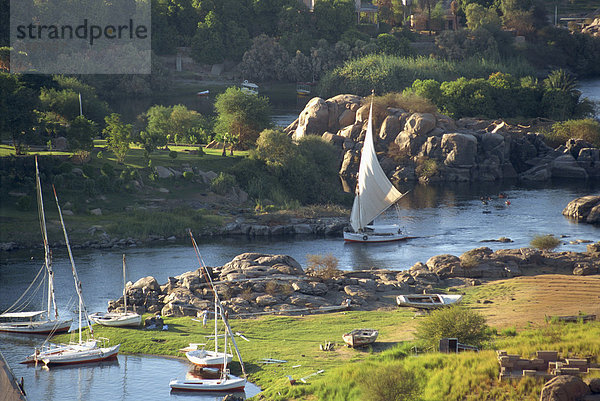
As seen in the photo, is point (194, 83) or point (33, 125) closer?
point (33, 125)

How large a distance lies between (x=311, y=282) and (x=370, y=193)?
2665 cm

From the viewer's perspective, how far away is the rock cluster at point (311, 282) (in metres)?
58.4

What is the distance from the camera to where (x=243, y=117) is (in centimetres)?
11025

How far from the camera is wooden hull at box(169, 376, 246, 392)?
44.4 meters

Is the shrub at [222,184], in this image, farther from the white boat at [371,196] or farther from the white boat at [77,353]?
the white boat at [77,353]

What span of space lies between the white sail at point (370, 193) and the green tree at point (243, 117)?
26.8 m

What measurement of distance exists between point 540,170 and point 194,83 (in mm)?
87008

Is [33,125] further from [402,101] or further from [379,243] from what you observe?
[402,101]

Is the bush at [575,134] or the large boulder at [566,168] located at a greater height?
the bush at [575,134]

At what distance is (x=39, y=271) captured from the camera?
7075 cm

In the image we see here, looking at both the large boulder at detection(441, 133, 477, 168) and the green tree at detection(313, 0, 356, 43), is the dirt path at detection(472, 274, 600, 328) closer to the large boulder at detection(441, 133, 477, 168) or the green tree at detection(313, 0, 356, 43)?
the large boulder at detection(441, 133, 477, 168)

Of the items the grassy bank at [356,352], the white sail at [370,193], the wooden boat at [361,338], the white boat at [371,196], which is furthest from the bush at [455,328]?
the white sail at [370,193]

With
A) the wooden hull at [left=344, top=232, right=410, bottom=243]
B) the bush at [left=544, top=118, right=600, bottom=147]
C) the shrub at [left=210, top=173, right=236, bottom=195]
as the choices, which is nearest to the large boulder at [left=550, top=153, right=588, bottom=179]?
the bush at [left=544, top=118, right=600, bottom=147]

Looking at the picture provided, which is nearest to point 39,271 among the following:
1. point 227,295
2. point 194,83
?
point 227,295
